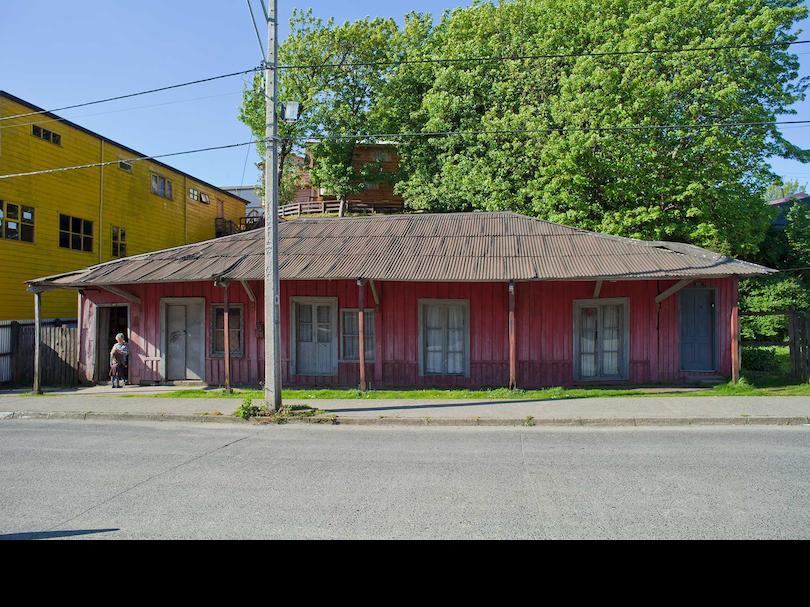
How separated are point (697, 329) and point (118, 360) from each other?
54.0ft

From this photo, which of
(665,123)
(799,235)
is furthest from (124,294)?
(799,235)

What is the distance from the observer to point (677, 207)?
66.9ft

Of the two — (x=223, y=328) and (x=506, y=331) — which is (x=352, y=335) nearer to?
(x=223, y=328)

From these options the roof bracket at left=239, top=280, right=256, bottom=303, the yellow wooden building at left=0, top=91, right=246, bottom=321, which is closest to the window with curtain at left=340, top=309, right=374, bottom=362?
the roof bracket at left=239, top=280, right=256, bottom=303

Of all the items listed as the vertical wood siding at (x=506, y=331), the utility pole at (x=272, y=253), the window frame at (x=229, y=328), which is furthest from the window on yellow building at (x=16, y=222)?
the utility pole at (x=272, y=253)

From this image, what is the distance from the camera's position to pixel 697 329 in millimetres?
15250

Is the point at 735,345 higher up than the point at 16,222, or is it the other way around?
the point at 16,222

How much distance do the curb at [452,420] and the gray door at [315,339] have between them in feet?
15.2

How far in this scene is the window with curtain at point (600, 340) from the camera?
15.1 meters

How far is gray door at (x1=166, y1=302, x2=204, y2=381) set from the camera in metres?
16.7

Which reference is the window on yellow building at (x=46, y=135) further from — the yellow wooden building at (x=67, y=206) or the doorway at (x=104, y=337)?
the doorway at (x=104, y=337)

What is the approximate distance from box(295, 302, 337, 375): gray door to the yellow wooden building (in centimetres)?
1067

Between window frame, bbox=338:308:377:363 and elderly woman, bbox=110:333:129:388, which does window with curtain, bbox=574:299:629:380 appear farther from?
elderly woman, bbox=110:333:129:388
